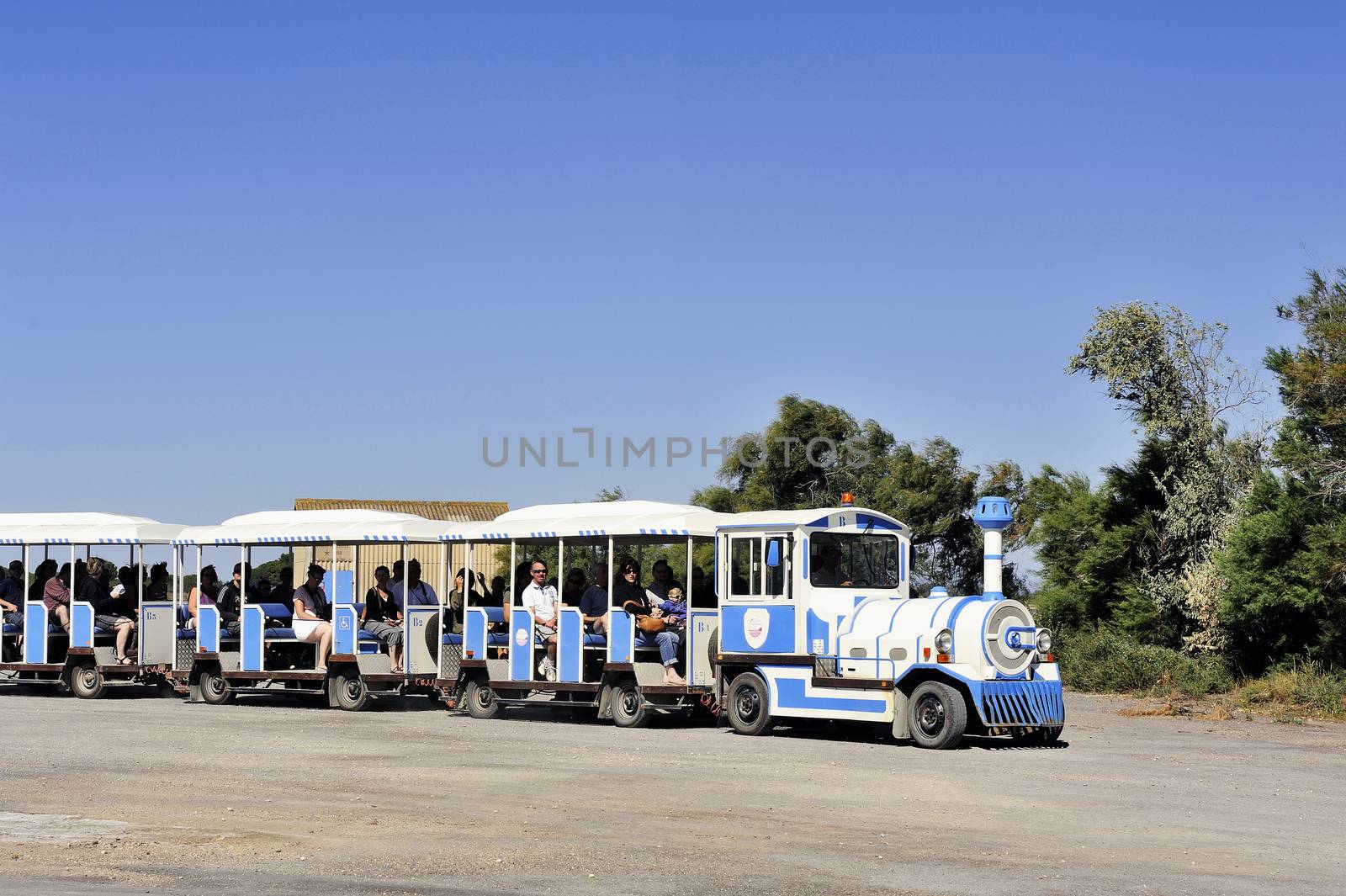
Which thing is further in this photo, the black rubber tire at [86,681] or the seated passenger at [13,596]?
the seated passenger at [13,596]

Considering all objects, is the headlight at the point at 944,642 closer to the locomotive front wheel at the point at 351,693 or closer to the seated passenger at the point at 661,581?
the seated passenger at the point at 661,581

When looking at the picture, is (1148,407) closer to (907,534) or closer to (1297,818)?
(907,534)

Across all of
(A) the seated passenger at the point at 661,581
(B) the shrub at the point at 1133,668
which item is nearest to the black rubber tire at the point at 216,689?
(A) the seated passenger at the point at 661,581

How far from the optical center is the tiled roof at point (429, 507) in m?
57.2

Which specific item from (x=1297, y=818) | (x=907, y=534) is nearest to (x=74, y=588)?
(x=907, y=534)

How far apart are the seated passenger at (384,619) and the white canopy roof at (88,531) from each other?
4111mm

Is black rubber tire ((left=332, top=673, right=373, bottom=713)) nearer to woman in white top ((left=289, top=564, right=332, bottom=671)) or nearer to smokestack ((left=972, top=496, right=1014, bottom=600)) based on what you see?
woman in white top ((left=289, top=564, right=332, bottom=671))

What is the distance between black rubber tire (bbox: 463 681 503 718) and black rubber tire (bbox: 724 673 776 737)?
4.11 metres

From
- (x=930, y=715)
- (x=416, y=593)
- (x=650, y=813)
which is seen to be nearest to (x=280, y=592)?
(x=416, y=593)

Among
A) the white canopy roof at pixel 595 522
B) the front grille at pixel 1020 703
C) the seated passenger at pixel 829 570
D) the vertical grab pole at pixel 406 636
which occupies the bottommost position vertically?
the front grille at pixel 1020 703

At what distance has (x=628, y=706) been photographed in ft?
72.2

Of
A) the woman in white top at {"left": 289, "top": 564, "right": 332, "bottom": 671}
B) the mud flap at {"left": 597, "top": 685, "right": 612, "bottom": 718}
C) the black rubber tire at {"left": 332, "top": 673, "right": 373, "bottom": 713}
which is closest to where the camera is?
the mud flap at {"left": 597, "top": 685, "right": 612, "bottom": 718}

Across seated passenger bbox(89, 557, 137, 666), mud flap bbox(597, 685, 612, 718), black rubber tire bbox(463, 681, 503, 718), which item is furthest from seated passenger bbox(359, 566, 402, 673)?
seated passenger bbox(89, 557, 137, 666)

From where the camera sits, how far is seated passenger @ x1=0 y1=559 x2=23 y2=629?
28.4 m
